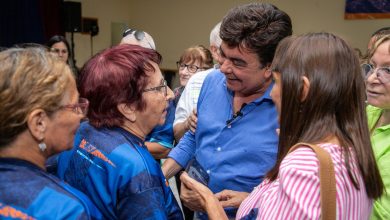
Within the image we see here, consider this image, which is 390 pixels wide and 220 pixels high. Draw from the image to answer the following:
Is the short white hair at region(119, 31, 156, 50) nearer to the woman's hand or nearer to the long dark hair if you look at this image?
the woman's hand

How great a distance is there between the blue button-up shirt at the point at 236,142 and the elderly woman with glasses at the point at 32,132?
2.16 ft

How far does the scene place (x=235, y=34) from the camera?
1.51 metres

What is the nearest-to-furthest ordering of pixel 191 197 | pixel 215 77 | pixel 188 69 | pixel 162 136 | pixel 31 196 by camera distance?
pixel 31 196 → pixel 191 197 → pixel 215 77 → pixel 162 136 → pixel 188 69

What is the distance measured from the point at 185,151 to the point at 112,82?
28.4 inches

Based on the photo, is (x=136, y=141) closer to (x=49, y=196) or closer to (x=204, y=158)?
(x=49, y=196)

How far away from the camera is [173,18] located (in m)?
8.56

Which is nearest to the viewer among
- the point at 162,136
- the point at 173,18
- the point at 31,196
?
the point at 31,196

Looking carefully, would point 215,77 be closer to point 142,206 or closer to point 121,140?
point 121,140

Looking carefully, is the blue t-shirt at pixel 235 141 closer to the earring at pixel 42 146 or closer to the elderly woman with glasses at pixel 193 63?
the earring at pixel 42 146

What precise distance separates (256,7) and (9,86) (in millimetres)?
976

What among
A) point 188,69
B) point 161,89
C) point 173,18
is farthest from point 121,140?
point 173,18

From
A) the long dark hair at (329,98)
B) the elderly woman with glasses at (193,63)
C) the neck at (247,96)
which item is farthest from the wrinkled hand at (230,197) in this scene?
the elderly woman with glasses at (193,63)

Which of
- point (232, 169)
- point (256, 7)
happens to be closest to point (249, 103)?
point (232, 169)

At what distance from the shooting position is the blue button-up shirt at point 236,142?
4.87ft
